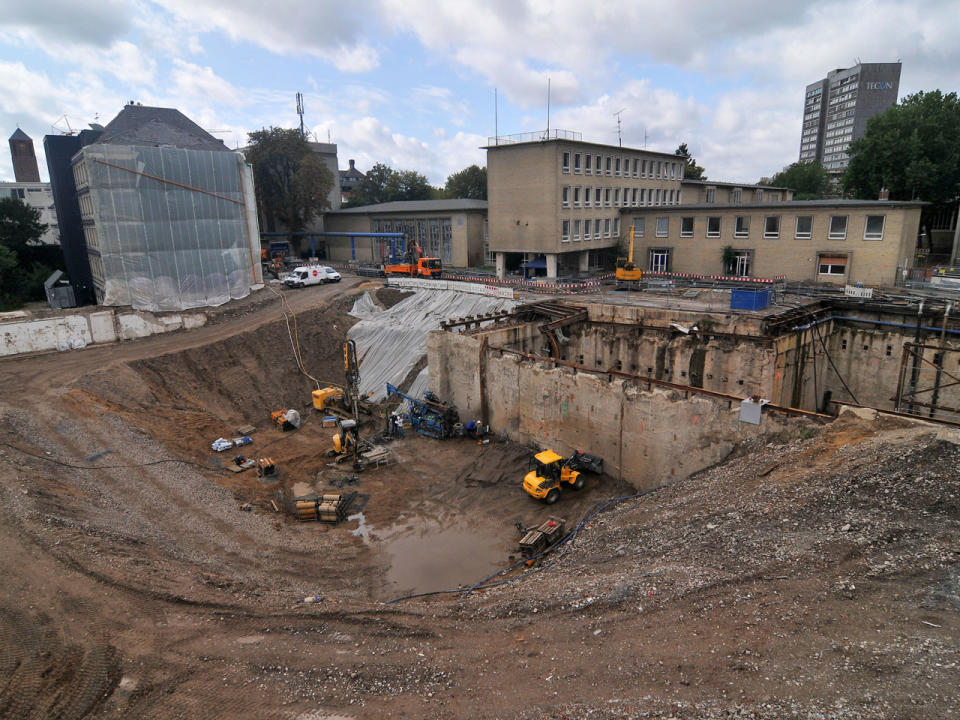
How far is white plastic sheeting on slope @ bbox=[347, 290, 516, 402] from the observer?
30.5 meters

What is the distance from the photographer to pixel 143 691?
359 inches

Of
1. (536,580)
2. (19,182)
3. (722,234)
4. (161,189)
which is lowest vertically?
(536,580)

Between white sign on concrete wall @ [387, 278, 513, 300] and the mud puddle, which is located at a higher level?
white sign on concrete wall @ [387, 278, 513, 300]

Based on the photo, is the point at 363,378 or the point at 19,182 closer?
the point at 363,378

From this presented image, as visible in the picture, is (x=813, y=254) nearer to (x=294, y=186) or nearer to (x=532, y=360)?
(x=532, y=360)

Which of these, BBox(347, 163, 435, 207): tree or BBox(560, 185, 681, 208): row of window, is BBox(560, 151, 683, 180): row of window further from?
BBox(347, 163, 435, 207): tree

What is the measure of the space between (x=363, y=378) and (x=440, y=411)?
8.04m

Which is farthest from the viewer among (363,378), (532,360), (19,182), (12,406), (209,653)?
(19,182)

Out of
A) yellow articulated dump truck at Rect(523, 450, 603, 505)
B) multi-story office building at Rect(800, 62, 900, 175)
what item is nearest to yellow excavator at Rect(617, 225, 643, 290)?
yellow articulated dump truck at Rect(523, 450, 603, 505)

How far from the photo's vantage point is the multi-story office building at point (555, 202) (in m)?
39.3

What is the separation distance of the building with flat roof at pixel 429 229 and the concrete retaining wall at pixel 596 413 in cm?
2510

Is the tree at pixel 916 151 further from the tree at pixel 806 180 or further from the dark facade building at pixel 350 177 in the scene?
the dark facade building at pixel 350 177

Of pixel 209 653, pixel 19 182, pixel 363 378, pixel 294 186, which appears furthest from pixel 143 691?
pixel 19 182

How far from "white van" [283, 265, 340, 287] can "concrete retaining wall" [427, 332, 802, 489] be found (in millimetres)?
18019
